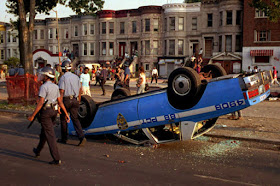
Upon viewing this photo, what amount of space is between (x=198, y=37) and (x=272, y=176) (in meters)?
39.8

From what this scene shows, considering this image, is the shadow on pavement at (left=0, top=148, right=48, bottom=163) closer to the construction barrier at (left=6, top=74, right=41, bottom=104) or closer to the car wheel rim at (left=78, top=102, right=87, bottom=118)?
the car wheel rim at (left=78, top=102, right=87, bottom=118)

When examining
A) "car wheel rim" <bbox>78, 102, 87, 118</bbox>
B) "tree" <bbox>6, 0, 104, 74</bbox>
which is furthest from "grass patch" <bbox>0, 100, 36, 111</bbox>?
"car wheel rim" <bbox>78, 102, 87, 118</bbox>

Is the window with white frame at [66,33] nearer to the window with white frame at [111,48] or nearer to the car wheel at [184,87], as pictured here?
the window with white frame at [111,48]

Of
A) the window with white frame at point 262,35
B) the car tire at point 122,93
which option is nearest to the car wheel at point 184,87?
the car tire at point 122,93

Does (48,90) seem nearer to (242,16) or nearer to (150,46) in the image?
(242,16)

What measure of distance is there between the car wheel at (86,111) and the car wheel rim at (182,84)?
2.39 meters

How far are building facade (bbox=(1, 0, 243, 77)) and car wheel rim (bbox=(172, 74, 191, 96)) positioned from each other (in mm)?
34716

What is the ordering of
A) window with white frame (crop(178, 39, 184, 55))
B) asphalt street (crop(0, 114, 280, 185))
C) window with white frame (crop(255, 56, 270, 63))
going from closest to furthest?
asphalt street (crop(0, 114, 280, 185)) → window with white frame (crop(255, 56, 270, 63)) → window with white frame (crop(178, 39, 184, 55))

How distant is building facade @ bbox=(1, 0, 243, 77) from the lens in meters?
40.3

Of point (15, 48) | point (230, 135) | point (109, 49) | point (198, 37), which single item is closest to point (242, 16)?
point (198, 37)

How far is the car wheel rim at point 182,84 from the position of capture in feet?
20.8

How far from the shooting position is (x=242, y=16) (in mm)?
39594

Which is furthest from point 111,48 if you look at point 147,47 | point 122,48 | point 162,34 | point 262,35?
point 262,35

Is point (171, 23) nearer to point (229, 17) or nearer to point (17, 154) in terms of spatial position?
point (229, 17)
